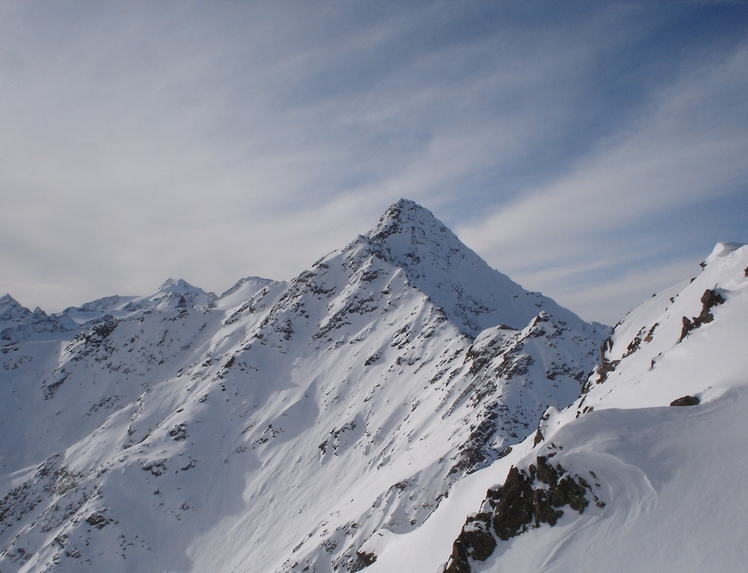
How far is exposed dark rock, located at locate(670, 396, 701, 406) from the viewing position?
18734 millimetres

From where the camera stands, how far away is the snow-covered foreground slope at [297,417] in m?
59.0

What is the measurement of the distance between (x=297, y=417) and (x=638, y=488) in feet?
260

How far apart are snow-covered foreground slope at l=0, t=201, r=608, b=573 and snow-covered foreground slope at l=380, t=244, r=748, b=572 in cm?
640

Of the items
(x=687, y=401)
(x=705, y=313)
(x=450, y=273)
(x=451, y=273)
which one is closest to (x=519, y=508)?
(x=687, y=401)

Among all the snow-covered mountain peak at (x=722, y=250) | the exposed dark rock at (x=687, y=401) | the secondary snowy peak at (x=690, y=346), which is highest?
the snow-covered mountain peak at (x=722, y=250)

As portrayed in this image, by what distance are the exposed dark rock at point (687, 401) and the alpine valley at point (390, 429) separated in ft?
0.18

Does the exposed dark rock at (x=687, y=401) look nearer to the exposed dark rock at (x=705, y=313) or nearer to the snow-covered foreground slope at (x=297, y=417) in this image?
the exposed dark rock at (x=705, y=313)

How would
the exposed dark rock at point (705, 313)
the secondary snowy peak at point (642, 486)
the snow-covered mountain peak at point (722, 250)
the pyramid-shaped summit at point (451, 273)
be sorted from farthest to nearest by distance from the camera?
the pyramid-shaped summit at point (451, 273), the snow-covered mountain peak at point (722, 250), the exposed dark rock at point (705, 313), the secondary snowy peak at point (642, 486)

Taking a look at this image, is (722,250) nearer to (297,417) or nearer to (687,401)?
(687,401)

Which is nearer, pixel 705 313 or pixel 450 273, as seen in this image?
pixel 705 313

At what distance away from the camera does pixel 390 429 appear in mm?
73875

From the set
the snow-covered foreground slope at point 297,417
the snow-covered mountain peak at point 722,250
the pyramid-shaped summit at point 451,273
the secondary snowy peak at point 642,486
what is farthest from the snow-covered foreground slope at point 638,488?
the pyramid-shaped summit at point 451,273

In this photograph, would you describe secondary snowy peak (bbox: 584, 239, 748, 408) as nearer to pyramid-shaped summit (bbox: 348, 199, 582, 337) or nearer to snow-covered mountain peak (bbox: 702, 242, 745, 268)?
snow-covered mountain peak (bbox: 702, 242, 745, 268)

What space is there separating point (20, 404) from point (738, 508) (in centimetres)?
17383
